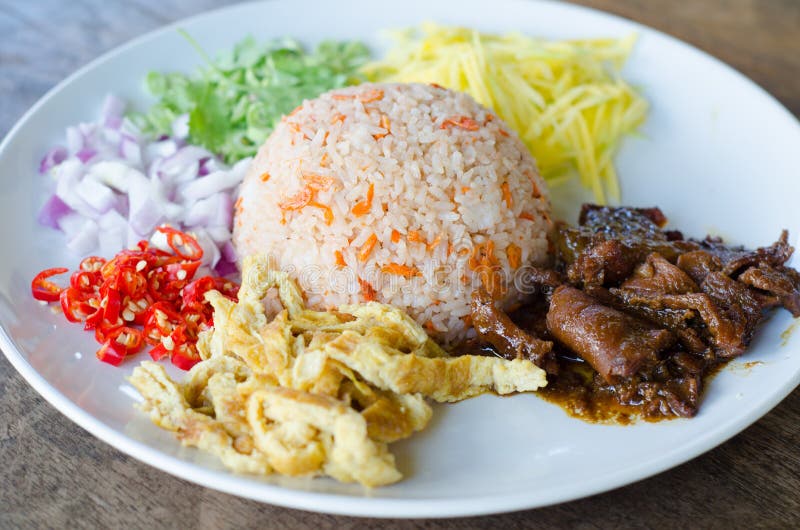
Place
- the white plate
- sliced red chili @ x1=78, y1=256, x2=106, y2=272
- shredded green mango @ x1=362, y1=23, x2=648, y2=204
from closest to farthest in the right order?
1. the white plate
2. sliced red chili @ x1=78, y1=256, x2=106, y2=272
3. shredded green mango @ x1=362, y1=23, x2=648, y2=204

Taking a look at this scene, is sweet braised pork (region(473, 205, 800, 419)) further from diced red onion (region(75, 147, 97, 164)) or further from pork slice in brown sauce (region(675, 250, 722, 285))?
diced red onion (region(75, 147, 97, 164))

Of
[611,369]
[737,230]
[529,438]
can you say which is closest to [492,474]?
[529,438]

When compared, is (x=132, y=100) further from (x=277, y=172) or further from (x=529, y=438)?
(x=529, y=438)

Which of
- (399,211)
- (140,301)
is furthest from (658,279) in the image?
(140,301)

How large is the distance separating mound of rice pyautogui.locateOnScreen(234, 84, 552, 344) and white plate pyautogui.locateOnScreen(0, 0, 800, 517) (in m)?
0.64

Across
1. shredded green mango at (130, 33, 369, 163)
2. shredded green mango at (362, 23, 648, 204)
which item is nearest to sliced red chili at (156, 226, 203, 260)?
shredded green mango at (130, 33, 369, 163)

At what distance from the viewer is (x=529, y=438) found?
8.77 feet

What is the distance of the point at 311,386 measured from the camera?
2525 millimetres

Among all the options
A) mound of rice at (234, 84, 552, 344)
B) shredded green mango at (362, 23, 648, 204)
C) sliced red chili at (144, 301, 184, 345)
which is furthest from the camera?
shredded green mango at (362, 23, 648, 204)

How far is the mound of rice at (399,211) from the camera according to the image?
3.17 m

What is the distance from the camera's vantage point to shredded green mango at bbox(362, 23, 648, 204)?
4.21 m

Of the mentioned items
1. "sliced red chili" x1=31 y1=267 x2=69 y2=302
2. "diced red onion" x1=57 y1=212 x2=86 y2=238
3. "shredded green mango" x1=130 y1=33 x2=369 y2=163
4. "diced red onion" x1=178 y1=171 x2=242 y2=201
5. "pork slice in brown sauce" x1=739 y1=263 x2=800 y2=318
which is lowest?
"sliced red chili" x1=31 y1=267 x2=69 y2=302

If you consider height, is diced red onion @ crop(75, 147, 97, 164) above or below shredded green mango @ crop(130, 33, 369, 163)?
below

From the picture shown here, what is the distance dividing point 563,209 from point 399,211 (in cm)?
130
